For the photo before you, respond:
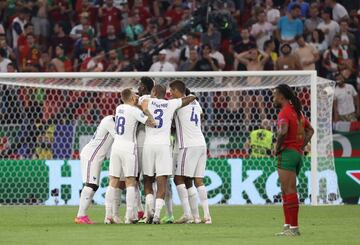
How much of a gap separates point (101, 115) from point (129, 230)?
9.33 meters

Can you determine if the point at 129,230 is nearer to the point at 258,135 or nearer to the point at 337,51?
the point at 258,135

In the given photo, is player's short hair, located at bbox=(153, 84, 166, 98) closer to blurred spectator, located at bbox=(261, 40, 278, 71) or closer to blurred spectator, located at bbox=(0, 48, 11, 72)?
blurred spectator, located at bbox=(261, 40, 278, 71)

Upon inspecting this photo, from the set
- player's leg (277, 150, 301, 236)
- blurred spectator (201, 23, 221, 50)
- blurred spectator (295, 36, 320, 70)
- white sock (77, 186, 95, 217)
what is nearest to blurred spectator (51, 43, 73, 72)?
blurred spectator (201, 23, 221, 50)

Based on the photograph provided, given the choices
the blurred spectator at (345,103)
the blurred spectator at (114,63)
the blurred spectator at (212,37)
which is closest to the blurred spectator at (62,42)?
the blurred spectator at (114,63)

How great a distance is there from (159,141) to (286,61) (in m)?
11.4

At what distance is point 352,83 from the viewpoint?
30953 millimetres

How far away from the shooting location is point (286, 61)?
30.7 metres

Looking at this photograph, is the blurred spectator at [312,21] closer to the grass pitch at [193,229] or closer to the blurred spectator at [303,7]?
the blurred spectator at [303,7]

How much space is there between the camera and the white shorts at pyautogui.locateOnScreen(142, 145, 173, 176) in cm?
1975

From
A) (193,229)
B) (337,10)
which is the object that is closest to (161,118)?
(193,229)

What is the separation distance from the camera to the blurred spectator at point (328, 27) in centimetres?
3238

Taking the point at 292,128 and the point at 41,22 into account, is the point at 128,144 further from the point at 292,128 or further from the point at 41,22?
the point at 41,22

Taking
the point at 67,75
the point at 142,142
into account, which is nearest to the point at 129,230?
the point at 142,142

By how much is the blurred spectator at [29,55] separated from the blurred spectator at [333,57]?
7581 millimetres
